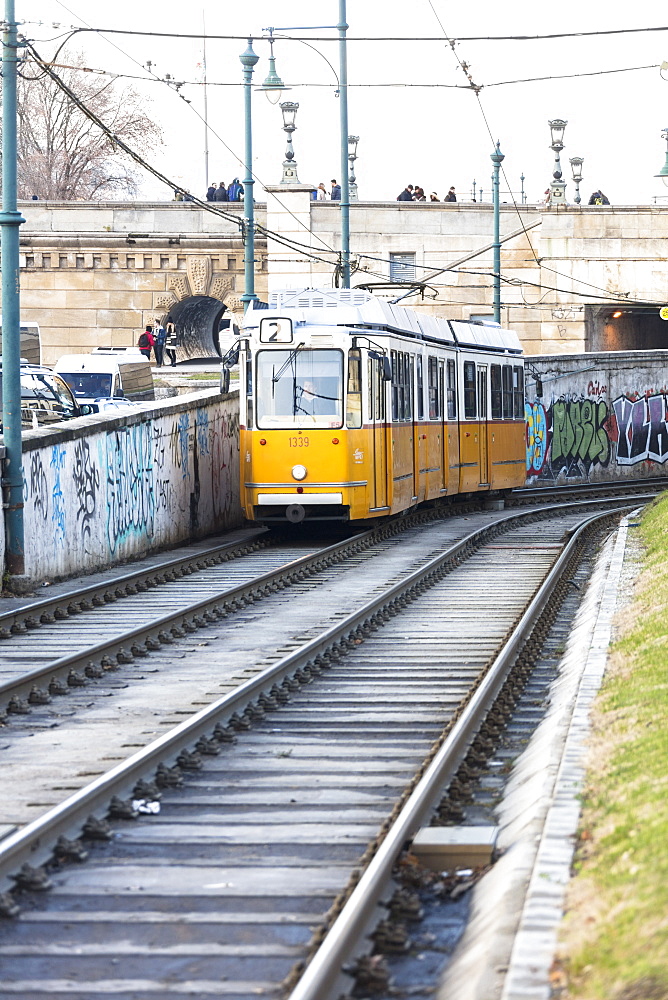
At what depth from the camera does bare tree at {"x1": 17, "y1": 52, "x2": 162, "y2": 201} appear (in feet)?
252

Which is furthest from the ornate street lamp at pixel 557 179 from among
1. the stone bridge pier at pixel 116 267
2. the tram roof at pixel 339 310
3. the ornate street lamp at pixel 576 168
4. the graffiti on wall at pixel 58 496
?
the graffiti on wall at pixel 58 496

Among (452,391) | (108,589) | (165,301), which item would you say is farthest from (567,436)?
(108,589)

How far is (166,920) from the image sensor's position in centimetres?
610

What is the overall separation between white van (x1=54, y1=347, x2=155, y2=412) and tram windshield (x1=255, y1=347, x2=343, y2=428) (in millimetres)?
13944

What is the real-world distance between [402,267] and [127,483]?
31.0 m

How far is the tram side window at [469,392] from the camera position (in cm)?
3011

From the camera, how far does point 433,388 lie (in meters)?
27.4

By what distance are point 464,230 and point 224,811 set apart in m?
44.4

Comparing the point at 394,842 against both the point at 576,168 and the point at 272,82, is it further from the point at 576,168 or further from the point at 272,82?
the point at 576,168

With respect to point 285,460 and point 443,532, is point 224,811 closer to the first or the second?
point 285,460

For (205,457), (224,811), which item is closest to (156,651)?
(224,811)

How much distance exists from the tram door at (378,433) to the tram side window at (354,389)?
29 cm

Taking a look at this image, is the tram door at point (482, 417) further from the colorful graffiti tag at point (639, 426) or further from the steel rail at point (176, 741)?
the colorful graffiti tag at point (639, 426)

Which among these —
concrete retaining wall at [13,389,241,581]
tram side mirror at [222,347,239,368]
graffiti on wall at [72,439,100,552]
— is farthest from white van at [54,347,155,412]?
graffiti on wall at [72,439,100,552]
